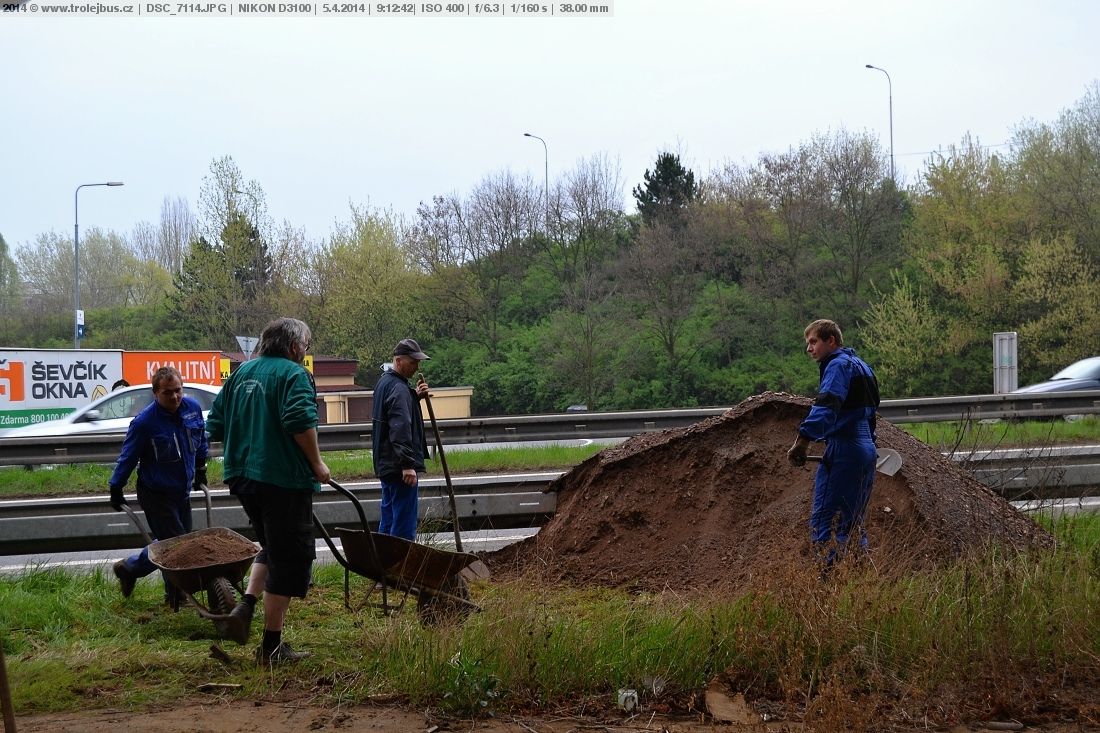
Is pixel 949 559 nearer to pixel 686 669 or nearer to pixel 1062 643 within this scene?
pixel 1062 643

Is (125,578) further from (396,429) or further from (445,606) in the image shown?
(445,606)

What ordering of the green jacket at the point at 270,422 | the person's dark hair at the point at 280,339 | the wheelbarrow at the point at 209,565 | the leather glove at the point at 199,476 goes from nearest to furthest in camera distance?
the green jacket at the point at 270,422, the person's dark hair at the point at 280,339, the wheelbarrow at the point at 209,565, the leather glove at the point at 199,476

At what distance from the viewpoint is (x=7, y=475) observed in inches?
522

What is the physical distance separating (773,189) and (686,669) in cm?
3836

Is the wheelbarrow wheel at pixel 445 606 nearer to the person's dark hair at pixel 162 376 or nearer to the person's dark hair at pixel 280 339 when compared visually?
the person's dark hair at pixel 280 339

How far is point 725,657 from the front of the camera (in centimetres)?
482

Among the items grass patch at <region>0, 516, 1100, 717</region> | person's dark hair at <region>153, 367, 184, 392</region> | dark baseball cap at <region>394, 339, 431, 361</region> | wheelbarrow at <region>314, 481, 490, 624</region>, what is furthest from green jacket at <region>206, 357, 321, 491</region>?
dark baseball cap at <region>394, 339, 431, 361</region>

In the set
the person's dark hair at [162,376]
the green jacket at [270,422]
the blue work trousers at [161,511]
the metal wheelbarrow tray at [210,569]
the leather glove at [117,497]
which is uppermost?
the person's dark hair at [162,376]

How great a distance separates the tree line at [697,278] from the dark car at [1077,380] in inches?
520

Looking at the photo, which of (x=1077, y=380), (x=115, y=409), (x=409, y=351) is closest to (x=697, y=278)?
(x=1077, y=380)

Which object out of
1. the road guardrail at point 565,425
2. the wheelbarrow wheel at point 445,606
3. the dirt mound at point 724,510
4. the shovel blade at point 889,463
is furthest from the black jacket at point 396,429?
the road guardrail at point 565,425

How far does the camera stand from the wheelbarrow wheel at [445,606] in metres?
5.31

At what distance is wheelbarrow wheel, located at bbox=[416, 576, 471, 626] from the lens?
5.31 metres

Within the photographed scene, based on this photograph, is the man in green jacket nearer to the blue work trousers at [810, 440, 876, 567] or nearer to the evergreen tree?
the blue work trousers at [810, 440, 876, 567]
